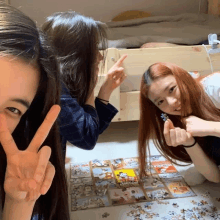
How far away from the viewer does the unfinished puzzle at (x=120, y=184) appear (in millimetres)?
989

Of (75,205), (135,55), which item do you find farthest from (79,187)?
(135,55)

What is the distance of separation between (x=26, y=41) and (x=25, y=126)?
22 cm

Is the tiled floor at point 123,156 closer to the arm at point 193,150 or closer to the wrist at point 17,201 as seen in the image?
the arm at point 193,150

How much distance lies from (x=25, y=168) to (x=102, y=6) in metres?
2.17

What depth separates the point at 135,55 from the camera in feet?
4.40

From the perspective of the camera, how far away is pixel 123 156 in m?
1.32

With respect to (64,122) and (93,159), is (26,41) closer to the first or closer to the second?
(64,122)

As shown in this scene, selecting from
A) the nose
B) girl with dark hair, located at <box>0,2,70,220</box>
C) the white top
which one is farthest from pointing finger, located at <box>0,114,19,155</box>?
the white top

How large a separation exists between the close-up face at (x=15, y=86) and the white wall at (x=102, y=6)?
1.93 meters

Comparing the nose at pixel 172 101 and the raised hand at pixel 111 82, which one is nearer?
the nose at pixel 172 101

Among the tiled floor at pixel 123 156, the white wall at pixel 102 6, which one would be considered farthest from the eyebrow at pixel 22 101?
the white wall at pixel 102 6

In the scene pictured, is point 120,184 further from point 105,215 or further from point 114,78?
point 114,78

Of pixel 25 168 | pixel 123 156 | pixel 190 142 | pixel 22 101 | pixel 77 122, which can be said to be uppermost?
pixel 22 101

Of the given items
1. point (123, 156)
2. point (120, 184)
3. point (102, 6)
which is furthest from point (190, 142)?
point (102, 6)
